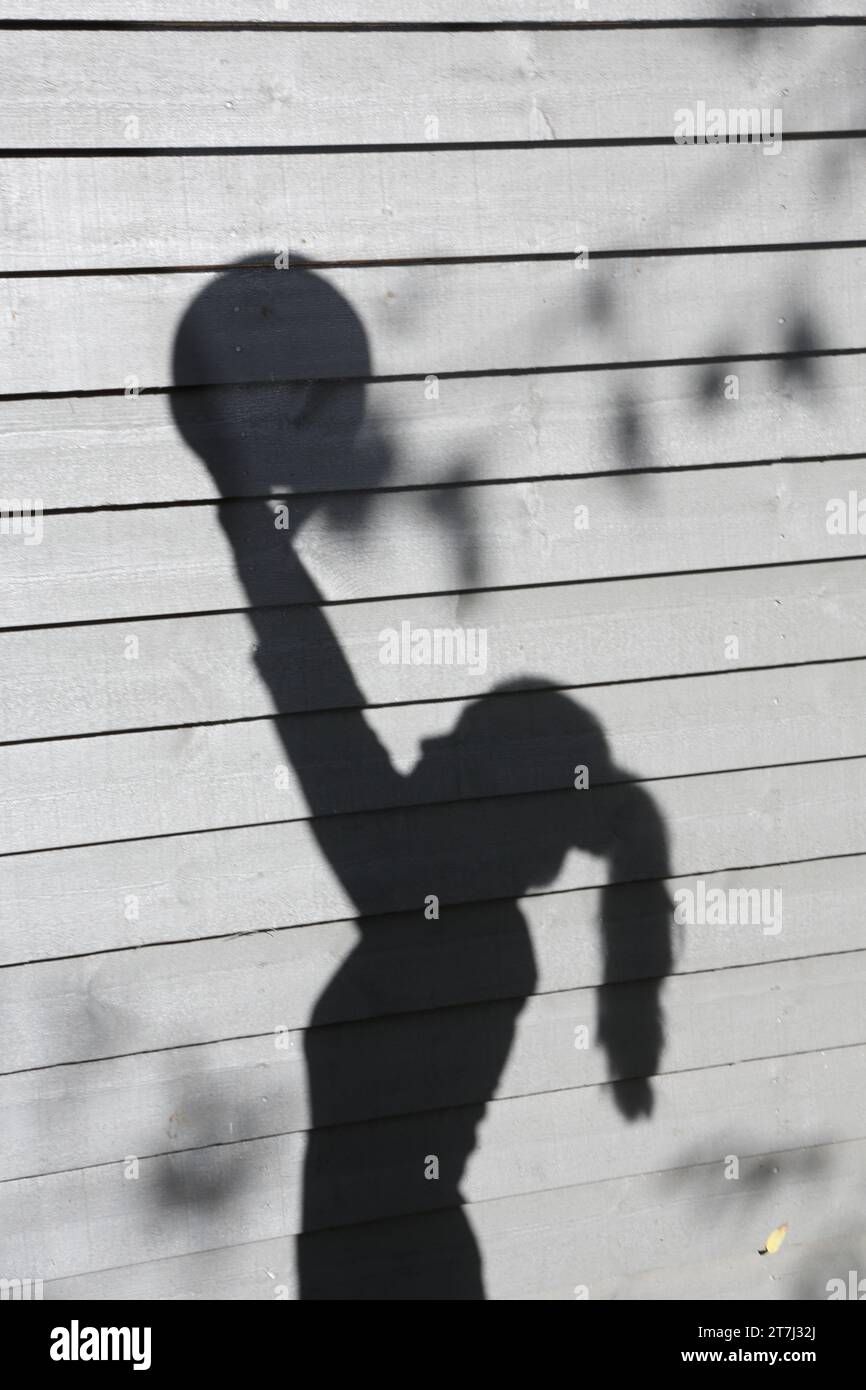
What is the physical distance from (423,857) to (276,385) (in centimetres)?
110

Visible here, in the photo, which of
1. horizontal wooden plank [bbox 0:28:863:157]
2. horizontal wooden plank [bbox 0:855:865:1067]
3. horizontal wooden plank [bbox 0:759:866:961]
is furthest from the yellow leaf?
horizontal wooden plank [bbox 0:28:863:157]

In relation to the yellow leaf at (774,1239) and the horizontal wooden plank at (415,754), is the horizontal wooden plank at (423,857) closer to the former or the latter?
the horizontal wooden plank at (415,754)

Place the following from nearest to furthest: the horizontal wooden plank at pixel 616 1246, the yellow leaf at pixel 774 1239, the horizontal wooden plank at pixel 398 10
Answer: the horizontal wooden plank at pixel 398 10 → the horizontal wooden plank at pixel 616 1246 → the yellow leaf at pixel 774 1239

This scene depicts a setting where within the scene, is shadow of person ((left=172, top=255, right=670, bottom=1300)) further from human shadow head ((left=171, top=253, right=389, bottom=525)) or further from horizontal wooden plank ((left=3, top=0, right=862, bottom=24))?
horizontal wooden plank ((left=3, top=0, right=862, bottom=24))

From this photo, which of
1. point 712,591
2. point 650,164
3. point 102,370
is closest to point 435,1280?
point 712,591

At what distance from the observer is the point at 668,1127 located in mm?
2482

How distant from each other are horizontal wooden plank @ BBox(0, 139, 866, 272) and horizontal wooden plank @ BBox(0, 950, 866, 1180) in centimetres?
164

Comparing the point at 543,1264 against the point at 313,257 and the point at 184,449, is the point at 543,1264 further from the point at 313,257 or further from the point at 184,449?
the point at 313,257

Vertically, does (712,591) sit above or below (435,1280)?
above

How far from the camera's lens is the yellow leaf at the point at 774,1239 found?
2.55 meters

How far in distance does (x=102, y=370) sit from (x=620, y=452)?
1.15 metres

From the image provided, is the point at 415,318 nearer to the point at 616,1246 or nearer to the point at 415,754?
the point at 415,754

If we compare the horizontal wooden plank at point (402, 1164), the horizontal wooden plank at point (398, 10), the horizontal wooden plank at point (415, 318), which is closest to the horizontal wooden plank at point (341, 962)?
the horizontal wooden plank at point (402, 1164)

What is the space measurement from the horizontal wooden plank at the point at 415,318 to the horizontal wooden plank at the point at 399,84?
291 millimetres
